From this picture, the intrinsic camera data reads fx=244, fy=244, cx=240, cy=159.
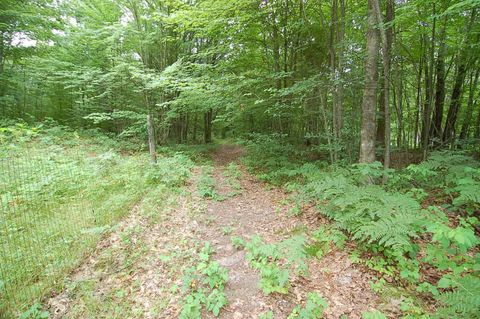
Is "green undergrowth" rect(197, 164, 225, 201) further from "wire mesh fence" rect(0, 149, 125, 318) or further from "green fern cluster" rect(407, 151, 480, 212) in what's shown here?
"green fern cluster" rect(407, 151, 480, 212)

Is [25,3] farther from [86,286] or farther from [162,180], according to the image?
[86,286]

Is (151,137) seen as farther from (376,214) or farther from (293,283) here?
(376,214)

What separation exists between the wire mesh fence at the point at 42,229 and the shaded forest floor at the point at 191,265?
0.37 metres

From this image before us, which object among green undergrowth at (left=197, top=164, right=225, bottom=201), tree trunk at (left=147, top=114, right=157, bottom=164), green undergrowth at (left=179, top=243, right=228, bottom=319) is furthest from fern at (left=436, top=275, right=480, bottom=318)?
tree trunk at (left=147, top=114, right=157, bottom=164)

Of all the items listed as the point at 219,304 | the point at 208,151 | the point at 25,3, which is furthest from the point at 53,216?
the point at 25,3

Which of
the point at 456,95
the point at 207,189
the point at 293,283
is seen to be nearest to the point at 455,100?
the point at 456,95

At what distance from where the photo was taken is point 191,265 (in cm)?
425

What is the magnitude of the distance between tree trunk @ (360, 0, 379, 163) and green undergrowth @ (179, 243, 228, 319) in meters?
4.23

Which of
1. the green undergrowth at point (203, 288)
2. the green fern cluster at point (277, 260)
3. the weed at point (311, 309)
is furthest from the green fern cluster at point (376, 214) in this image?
the green undergrowth at point (203, 288)

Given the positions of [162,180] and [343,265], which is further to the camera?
[162,180]

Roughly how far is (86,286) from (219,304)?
2.33 m

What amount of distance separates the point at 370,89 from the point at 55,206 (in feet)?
27.3

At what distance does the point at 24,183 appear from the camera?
7098mm

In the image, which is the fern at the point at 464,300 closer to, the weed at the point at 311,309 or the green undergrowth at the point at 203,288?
the weed at the point at 311,309
